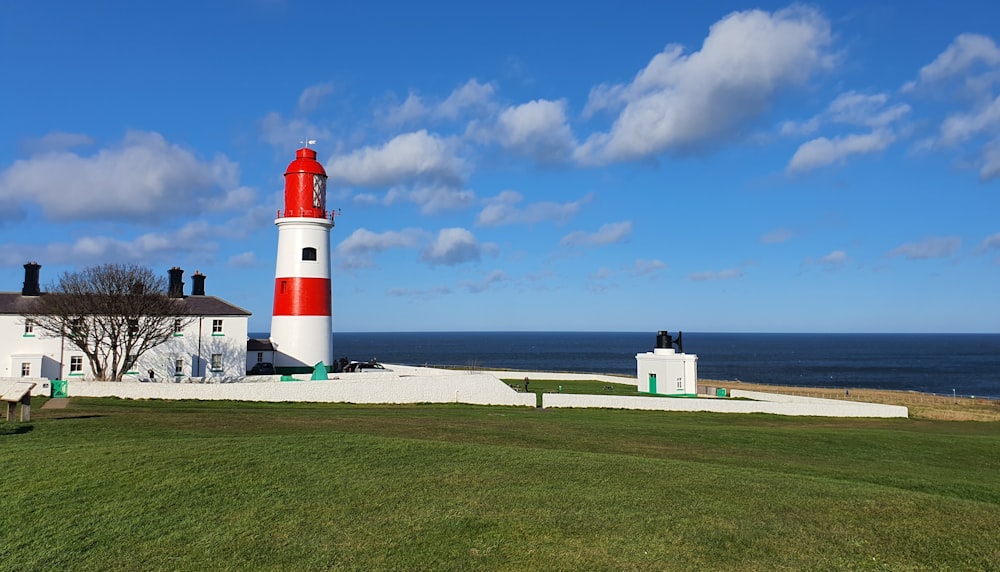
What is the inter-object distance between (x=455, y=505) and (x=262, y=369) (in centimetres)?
3282

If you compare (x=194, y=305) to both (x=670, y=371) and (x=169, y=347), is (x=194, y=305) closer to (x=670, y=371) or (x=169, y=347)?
(x=169, y=347)

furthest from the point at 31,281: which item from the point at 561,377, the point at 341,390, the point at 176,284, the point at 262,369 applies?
the point at 561,377

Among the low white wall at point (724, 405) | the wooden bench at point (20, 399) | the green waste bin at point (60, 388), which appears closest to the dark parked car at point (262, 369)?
the green waste bin at point (60, 388)

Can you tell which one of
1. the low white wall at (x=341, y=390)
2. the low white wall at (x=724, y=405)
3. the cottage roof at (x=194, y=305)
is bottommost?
the low white wall at (x=724, y=405)

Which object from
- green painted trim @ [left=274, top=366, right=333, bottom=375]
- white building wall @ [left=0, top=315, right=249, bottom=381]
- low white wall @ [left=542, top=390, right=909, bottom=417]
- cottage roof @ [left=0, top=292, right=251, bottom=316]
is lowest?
low white wall @ [left=542, top=390, right=909, bottom=417]

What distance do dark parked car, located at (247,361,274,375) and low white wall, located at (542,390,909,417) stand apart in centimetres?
1756

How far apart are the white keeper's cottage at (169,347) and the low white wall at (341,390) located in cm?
520

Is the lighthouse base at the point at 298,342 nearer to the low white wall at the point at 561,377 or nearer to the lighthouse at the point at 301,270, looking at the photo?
the lighthouse at the point at 301,270

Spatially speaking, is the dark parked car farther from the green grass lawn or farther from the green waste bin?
the green grass lawn

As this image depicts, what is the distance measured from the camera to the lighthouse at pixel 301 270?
4006 cm

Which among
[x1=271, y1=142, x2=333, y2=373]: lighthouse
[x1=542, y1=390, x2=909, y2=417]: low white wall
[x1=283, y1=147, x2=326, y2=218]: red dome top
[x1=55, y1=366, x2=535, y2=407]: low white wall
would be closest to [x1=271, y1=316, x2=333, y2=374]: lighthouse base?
→ [x1=271, y1=142, x2=333, y2=373]: lighthouse

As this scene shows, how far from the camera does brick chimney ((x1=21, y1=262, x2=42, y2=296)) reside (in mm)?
39500

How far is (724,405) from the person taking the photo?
111 feet

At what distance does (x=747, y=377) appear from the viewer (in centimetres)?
9912
